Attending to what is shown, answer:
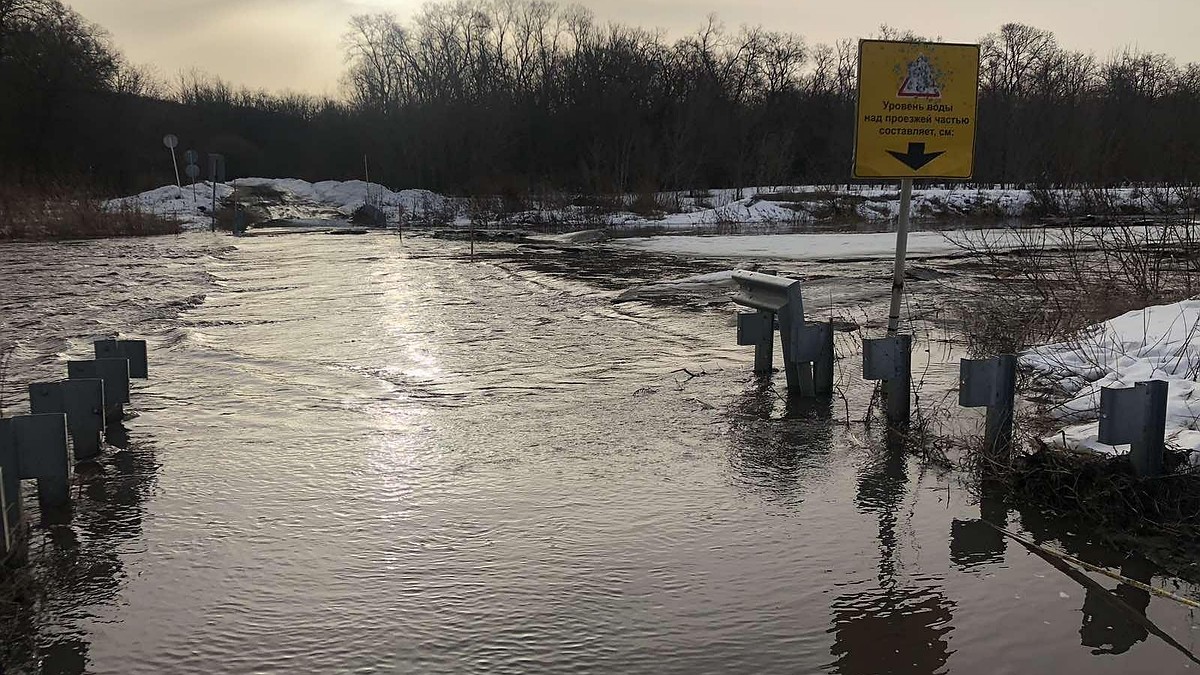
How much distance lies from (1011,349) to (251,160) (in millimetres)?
67242

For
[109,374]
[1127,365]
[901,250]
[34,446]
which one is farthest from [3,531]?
[1127,365]

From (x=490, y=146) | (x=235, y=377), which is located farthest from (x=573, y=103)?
(x=235, y=377)

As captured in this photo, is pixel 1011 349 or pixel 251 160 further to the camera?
pixel 251 160

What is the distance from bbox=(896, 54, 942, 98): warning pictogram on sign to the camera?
715 cm

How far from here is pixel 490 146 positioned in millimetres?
61500

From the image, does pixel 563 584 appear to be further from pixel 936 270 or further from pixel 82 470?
pixel 936 270

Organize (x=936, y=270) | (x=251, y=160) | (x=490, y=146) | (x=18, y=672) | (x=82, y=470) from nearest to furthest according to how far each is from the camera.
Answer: (x=18, y=672), (x=82, y=470), (x=936, y=270), (x=490, y=146), (x=251, y=160)

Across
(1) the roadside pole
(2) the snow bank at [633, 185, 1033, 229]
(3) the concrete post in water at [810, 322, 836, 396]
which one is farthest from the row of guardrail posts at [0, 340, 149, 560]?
(2) the snow bank at [633, 185, 1033, 229]

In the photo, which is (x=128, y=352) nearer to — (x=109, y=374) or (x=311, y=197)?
(x=109, y=374)

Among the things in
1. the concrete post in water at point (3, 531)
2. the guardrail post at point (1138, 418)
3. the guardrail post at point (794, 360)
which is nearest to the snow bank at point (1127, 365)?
the guardrail post at point (1138, 418)

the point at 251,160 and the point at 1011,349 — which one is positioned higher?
the point at 251,160

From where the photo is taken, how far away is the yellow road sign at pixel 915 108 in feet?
23.4

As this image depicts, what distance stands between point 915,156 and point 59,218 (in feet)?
98.2

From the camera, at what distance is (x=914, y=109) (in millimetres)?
7215
